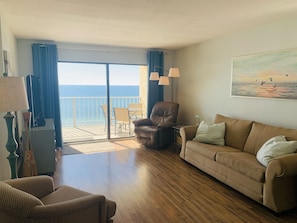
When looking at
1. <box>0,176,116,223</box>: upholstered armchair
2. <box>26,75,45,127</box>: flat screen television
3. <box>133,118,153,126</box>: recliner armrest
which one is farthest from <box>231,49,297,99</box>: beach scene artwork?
<box>26,75,45,127</box>: flat screen television

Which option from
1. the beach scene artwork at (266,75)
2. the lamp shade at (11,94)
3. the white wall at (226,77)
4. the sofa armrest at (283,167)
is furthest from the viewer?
the white wall at (226,77)

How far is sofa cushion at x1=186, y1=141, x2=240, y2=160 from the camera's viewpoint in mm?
3344

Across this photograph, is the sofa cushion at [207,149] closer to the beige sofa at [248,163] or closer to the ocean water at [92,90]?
the beige sofa at [248,163]

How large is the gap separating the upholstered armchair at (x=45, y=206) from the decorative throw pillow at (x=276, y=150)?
1886 millimetres

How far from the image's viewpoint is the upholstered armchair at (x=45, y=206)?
143 cm

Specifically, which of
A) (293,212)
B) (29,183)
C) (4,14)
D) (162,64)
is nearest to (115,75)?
(162,64)

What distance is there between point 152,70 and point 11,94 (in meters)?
4.29

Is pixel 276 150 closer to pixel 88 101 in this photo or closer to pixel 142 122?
pixel 142 122

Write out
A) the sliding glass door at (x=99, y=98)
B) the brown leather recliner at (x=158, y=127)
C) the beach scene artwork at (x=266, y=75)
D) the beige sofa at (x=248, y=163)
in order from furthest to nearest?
the sliding glass door at (x=99, y=98) < the brown leather recliner at (x=158, y=127) < the beach scene artwork at (x=266, y=75) < the beige sofa at (x=248, y=163)

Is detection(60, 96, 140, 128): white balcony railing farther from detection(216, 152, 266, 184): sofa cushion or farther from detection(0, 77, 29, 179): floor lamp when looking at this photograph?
detection(0, 77, 29, 179): floor lamp

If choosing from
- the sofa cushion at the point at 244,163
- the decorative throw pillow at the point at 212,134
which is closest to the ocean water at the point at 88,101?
the decorative throw pillow at the point at 212,134

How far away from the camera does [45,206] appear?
1.51m

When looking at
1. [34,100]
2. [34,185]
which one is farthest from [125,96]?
[34,185]

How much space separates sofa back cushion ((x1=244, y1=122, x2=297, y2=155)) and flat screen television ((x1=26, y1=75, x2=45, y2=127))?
337 centimetres
